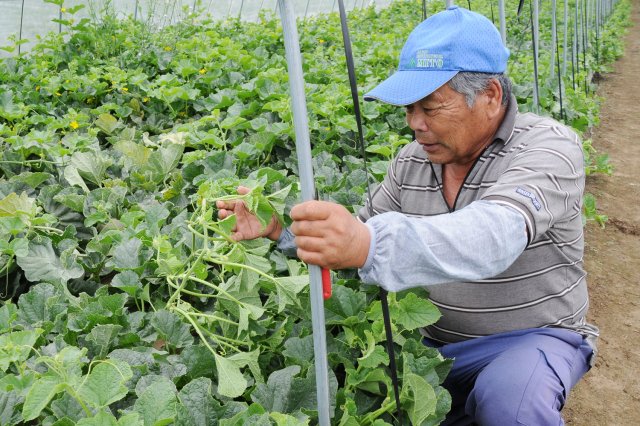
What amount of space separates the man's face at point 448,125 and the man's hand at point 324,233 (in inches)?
31.4

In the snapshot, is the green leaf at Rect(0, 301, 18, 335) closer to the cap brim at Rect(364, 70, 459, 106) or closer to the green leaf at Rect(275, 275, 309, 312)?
the green leaf at Rect(275, 275, 309, 312)

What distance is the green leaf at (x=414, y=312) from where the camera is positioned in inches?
78.7

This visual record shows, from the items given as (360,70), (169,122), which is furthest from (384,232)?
(360,70)

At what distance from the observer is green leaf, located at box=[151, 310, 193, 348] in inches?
78.5

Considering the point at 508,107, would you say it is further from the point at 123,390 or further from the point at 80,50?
the point at 80,50

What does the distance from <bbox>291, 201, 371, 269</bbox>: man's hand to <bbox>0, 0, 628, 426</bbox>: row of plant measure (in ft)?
1.03

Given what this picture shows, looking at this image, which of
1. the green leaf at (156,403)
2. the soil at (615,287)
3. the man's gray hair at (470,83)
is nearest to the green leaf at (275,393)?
the green leaf at (156,403)

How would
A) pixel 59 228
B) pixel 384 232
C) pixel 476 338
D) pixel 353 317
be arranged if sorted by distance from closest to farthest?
pixel 384 232
pixel 353 317
pixel 476 338
pixel 59 228

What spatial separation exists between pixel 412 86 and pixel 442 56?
0.41 ft

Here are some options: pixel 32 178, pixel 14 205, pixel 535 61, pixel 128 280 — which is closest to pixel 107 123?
pixel 32 178

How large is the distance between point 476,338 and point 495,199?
2.70 ft

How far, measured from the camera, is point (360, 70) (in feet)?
19.6

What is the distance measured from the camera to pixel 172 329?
200 cm

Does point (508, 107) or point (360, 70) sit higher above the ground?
point (508, 107)
